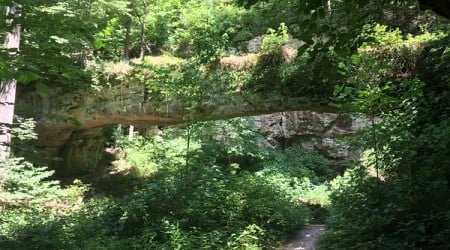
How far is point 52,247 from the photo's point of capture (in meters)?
6.87

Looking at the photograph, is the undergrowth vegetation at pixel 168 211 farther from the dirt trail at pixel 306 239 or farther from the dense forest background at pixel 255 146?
the dirt trail at pixel 306 239

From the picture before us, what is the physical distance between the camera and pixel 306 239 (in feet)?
27.7

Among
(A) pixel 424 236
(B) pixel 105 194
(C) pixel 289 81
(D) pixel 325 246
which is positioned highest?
(C) pixel 289 81

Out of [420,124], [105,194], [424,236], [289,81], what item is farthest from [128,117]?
[424,236]

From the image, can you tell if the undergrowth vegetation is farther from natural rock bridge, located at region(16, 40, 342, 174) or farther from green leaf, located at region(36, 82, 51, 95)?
green leaf, located at region(36, 82, 51, 95)

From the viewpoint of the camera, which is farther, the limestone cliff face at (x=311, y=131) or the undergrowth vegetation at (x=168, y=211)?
the limestone cliff face at (x=311, y=131)

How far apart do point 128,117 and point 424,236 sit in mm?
8258

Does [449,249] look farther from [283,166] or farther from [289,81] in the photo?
[283,166]

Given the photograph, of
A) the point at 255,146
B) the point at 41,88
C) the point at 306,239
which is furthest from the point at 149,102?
the point at 41,88

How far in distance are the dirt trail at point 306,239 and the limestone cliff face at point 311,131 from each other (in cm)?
692

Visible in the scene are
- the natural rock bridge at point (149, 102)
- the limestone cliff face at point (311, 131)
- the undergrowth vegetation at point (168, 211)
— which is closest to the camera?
the undergrowth vegetation at point (168, 211)

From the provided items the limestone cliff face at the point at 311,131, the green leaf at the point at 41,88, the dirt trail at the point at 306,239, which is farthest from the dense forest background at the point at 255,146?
the limestone cliff face at the point at 311,131

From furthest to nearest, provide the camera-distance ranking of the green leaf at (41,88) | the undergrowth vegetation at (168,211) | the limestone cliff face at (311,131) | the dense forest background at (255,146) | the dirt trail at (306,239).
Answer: the limestone cliff face at (311,131), the dirt trail at (306,239), the undergrowth vegetation at (168,211), the dense forest background at (255,146), the green leaf at (41,88)

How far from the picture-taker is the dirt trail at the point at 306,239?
309 inches
